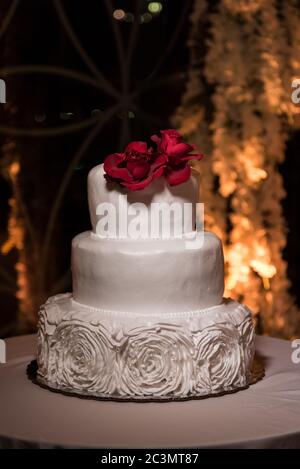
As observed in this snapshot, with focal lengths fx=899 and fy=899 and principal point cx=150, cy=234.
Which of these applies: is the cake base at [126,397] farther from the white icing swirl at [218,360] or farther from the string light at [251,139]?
the string light at [251,139]

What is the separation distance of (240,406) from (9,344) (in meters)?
1.23

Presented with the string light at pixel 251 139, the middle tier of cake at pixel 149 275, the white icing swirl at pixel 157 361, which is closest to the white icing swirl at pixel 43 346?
the middle tier of cake at pixel 149 275

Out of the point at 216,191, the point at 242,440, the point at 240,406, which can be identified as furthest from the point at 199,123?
the point at 242,440

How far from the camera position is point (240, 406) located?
2.87 m

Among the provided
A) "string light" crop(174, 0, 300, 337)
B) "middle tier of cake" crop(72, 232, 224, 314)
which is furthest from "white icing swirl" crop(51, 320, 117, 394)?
"string light" crop(174, 0, 300, 337)

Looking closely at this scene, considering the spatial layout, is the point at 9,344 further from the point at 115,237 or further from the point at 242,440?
the point at 242,440

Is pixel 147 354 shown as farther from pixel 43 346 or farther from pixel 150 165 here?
pixel 150 165

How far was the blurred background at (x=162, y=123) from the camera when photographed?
15.2ft

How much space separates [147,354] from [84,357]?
226 mm

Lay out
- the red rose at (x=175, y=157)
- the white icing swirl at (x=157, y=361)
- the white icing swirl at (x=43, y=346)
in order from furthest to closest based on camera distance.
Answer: the white icing swirl at (x=43, y=346) < the red rose at (x=175, y=157) < the white icing swirl at (x=157, y=361)

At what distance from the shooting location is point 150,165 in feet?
9.92

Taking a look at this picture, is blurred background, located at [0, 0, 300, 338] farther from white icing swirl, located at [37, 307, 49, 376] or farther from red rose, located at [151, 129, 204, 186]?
red rose, located at [151, 129, 204, 186]

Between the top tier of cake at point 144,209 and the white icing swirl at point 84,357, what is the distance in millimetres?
346

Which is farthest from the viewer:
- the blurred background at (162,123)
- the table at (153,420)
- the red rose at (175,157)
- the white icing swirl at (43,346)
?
the blurred background at (162,123)
